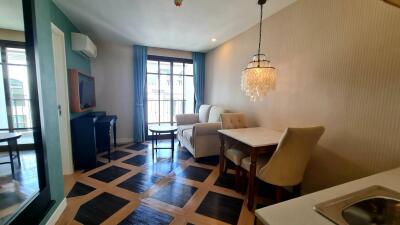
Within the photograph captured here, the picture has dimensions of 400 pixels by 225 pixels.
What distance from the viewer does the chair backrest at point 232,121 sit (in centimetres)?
276

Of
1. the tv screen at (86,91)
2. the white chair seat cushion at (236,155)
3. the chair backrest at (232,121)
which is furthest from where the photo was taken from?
the tv screen at (86,91)

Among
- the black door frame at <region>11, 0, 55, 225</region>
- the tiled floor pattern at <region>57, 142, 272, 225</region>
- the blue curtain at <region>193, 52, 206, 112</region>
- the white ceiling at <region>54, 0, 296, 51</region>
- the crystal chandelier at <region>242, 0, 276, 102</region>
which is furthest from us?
the blue curtain at <region>193, 52, 206, 112</region>

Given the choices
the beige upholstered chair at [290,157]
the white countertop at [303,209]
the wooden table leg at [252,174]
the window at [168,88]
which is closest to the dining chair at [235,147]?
the wooden table leg at [252,174]

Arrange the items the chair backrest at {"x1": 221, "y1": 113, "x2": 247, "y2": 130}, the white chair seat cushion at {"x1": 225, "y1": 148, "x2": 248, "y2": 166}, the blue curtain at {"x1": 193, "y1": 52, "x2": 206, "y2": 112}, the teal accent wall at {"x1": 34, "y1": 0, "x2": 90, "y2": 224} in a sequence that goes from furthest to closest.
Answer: the blue curtain at {"x1": 193, "y1": 52, "x2": 206, "y2": 112} → the chair backrest at {"x1": 221, "y1": 113, "x2": 247, "y2": 130} → the white chair seat cushion at {"x1": 225, "y1": 148, "x2": 248, "y2": 166} → the teal accent wall at {"x1": 34, "y1": 0, "x2": 90, "y2": 224}

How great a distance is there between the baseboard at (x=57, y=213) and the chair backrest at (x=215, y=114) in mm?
2657

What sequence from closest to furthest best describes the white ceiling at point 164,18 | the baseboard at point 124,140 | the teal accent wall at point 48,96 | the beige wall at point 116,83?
the teal accent wall at point 48,96, the white ceiling at point 164,18, the beige wall at point 116,83, the baseboard at point 124,140

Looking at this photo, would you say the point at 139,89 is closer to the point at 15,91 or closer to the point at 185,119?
the point at 185,119

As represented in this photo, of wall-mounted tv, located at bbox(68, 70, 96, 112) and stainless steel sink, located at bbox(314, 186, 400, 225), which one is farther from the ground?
wall-mounted tv, located at bbox(68, 70, 96, 112)

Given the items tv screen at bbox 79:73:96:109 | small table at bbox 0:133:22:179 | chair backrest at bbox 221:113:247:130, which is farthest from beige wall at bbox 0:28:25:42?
chair backrest at bbox 221:113:247:130

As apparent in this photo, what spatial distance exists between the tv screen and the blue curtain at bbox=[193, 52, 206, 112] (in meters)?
2.53

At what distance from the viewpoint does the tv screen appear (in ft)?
10.2

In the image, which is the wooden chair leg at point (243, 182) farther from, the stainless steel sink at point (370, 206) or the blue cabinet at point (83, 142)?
the blue cabinet at point (83, 142)

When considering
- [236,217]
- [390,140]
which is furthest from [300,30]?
[236,217]

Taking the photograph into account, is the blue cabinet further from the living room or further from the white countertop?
the white countertop
